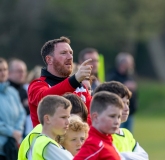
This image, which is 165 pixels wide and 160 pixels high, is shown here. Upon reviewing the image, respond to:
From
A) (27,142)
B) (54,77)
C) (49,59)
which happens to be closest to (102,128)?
(27,142)

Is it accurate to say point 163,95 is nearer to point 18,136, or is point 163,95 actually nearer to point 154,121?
point 154,121

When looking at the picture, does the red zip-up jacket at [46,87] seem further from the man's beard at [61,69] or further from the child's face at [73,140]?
the child's face at [73,140]

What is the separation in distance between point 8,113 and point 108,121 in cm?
519

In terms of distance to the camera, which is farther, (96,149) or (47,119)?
(47,119)

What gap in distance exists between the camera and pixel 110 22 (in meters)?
42.6

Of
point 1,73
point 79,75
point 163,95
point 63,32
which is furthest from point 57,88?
point 63,32

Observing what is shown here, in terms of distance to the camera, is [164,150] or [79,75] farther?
[164,150]

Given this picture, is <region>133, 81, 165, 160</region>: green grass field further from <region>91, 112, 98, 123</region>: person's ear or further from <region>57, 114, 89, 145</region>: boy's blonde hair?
<region>91, 112, 98, 123</region>: person's ear

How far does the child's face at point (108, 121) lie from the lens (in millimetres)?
5895

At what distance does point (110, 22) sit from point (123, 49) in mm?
1771

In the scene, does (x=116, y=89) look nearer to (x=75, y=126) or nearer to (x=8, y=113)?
(x=75, y=126)

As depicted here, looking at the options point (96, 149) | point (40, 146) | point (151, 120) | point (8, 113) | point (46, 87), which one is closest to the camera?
point (96, 149)

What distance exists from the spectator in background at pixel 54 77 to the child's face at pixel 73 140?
1.88 feet

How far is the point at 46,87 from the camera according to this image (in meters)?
7.49
